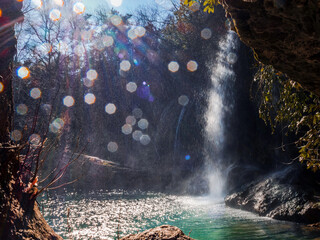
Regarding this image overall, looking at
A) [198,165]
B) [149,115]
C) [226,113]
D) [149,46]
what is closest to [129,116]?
[149,115]

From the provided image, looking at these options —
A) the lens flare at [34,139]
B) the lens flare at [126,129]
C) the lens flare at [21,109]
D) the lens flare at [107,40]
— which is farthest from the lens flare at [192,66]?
the lens flare at [34,139]

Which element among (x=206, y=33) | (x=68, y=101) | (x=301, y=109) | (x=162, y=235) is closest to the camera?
(x=162, y=235)

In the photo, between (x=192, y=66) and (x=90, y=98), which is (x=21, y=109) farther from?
(x=192, y=66)

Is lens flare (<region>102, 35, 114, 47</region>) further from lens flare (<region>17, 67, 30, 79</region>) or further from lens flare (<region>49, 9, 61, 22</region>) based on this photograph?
lens flare (<region>17, 67, 30, 79</region>)

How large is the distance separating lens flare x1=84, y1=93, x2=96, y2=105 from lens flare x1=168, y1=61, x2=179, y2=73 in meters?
8.92

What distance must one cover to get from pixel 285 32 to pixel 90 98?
90.7ft

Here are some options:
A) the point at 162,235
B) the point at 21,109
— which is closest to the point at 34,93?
the point at 21,109

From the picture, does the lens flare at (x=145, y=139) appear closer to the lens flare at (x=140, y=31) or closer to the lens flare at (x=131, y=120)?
the lens flare at (x=131, y=120)

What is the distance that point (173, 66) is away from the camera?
25547 millimetres

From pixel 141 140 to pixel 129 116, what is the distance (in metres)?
3.31

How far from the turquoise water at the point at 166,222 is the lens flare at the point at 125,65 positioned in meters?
20.0

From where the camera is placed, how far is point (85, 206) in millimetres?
10867

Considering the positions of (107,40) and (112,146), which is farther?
(107,40)

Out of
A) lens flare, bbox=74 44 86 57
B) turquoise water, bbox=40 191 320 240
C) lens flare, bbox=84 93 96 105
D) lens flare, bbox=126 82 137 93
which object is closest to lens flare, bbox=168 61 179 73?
lens flare, bbox=126 82 137 93
